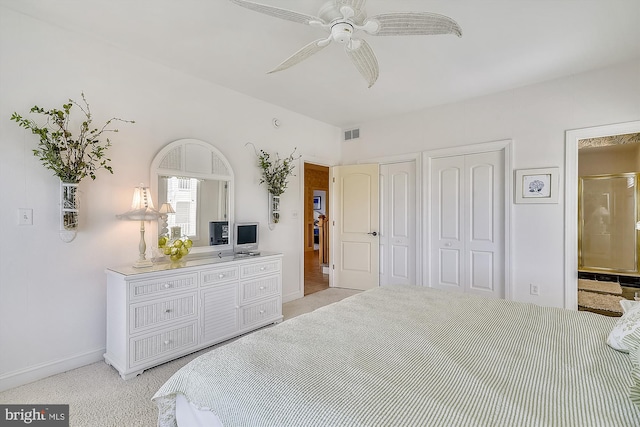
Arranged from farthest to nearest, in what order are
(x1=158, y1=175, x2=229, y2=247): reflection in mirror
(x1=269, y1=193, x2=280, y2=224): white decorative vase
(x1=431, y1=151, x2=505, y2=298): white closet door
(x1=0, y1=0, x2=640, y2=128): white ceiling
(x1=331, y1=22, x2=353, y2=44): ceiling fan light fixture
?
(x1=269, y1=193, x2=280, y2=224): white decorative vase, (x1=431, y1=151, x2=505, y2=298): white closet door, (x1=158, y1=175, x2=229, y2=247): reflection in mirror, (x1=0, y1=0, x2=640, y2=128): white ceiling, (x1=331, y1=22, x2=353, y2=44): ceiling fan light fixture

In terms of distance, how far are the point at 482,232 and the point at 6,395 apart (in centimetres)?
459

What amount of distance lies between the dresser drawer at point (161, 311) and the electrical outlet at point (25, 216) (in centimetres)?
96

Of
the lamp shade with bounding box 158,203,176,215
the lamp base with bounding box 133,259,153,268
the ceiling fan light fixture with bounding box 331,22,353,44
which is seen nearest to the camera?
the ceiling fan light fixture with bounding box 331,22,353,44

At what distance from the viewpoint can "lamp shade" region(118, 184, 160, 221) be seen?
247 centimetres

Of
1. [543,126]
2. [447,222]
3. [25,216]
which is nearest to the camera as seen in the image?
[25,216]

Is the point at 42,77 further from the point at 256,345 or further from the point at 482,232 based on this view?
the point at 482,232

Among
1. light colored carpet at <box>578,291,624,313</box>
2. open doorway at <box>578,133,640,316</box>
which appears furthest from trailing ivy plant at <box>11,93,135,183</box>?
open doorway at <box>578,133,640,316</box>

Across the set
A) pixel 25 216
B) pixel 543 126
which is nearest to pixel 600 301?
pixel 543 126

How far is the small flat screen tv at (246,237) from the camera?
3312 mm

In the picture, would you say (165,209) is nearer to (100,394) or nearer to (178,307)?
(178,307)

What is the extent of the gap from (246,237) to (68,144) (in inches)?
69.3

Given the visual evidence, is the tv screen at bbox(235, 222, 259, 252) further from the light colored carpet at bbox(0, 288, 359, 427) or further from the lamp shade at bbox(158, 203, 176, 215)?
the light colored carpet at bbox(0, 288, 359, 427)

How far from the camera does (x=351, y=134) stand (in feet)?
15.9

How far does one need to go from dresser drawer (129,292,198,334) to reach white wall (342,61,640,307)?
349cm
